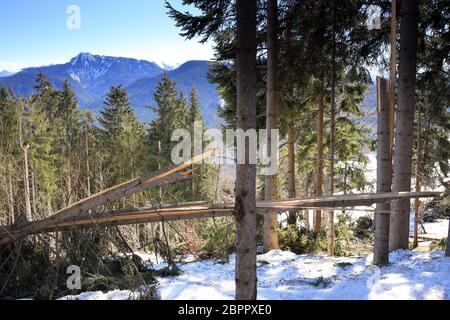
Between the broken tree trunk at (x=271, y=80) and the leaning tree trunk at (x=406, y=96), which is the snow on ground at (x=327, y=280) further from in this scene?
the broken tree trunk at (x=271, y=80)

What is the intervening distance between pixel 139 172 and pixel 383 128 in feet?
74.8

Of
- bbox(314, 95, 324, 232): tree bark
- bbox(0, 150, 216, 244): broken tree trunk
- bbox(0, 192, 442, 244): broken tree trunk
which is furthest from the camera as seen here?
bbox(314, 95, 324, 232): tree bark

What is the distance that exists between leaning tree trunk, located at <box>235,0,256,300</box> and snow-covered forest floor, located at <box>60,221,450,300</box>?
1.34m

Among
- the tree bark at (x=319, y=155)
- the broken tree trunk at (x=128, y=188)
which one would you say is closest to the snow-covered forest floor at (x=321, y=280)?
the broken tree trunk at (x=128, y=188)

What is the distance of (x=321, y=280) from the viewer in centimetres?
606

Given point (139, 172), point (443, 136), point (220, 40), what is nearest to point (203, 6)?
point (220, 40)

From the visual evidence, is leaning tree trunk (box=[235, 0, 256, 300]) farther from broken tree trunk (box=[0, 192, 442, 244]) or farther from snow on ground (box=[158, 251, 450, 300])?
snow on ground (box=[158, 251, 450, 300])

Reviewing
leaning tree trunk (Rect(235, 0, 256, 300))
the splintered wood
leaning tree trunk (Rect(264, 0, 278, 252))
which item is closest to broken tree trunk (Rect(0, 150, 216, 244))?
the splintered wood

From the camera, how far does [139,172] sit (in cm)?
2744

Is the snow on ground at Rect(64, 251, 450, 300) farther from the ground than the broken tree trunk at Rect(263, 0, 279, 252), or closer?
closer

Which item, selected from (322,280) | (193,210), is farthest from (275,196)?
(193,210)

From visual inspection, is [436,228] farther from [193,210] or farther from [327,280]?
[193,210]

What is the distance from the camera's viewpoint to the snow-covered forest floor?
476 centimetres

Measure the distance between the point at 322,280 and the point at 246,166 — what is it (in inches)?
155
